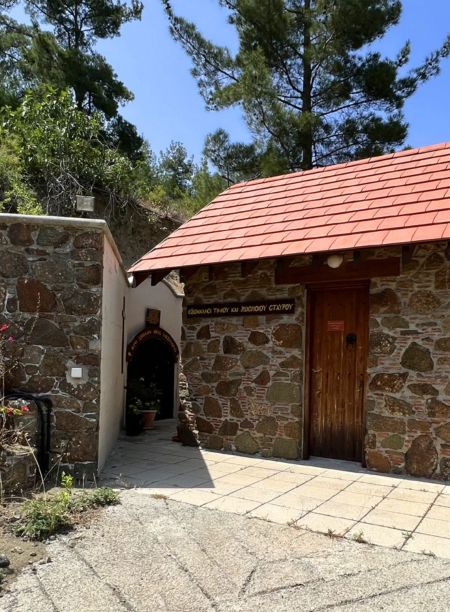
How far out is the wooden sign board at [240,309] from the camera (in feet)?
22.7

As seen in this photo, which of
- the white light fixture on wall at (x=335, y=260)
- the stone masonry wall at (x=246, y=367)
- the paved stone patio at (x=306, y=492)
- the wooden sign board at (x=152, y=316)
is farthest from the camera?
the wooden sign board at (x=152, y=316)

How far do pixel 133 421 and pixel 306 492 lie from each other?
4375 millimetres

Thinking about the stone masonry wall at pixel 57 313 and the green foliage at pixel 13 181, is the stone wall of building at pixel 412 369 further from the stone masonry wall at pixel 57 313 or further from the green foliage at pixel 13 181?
the green foliage at pixel 13 181

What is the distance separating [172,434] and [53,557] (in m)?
5.43

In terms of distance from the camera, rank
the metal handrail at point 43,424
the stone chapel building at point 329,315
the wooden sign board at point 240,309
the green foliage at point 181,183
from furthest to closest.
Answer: the green foliage at point 181,183 < the wooden sign board at point 240,309 < the stone chapel building at point 329,315 < the metal handrail at point 43,424

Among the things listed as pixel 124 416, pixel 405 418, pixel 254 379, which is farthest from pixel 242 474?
pixel 124 416

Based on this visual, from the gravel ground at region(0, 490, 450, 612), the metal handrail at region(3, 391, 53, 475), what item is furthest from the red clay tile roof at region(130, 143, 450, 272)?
the gravel ground at region(0, 490, 450, 612)

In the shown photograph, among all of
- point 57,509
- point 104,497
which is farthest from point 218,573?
point 104,497

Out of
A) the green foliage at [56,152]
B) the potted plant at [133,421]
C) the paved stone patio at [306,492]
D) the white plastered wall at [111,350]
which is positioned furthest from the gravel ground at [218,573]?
the green foliage at [56,152]

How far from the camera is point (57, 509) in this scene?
4109 millimetres

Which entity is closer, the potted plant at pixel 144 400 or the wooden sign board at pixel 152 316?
the potted plant at pixel 144 400

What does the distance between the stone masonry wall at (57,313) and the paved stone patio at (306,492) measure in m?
0.95

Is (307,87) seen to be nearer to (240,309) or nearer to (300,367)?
(240,309)

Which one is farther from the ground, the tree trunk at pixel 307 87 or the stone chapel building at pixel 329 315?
the tree trunk at pixel 307 87
